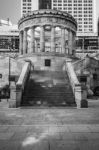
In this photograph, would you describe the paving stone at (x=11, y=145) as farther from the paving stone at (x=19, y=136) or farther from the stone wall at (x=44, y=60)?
the stone wall at (x=44, y=60)

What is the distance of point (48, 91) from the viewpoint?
16062 millimetres

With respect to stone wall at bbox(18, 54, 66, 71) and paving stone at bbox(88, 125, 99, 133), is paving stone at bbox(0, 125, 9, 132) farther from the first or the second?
stone wall at bbox(18, 54, 66, 71)

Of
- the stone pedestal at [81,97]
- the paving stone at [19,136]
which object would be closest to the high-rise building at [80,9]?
the stone pedestal at [81,97]

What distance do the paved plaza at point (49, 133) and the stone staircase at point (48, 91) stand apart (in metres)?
3.90

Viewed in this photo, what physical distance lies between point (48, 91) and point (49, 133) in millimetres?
8610

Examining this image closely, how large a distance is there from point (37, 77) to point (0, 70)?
6538 mm

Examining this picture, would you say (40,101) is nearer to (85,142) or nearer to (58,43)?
(85,142)

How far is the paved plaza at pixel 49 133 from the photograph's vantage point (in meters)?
6.21

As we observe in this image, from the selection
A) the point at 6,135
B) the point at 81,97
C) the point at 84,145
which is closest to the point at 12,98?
the point at 81,97

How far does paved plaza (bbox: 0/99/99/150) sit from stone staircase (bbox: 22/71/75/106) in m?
3.90

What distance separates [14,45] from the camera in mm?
72062

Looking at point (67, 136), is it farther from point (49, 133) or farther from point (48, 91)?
point (48, 91)

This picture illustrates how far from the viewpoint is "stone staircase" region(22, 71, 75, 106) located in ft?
47.5

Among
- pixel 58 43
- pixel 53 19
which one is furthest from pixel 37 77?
pixel 58 43
